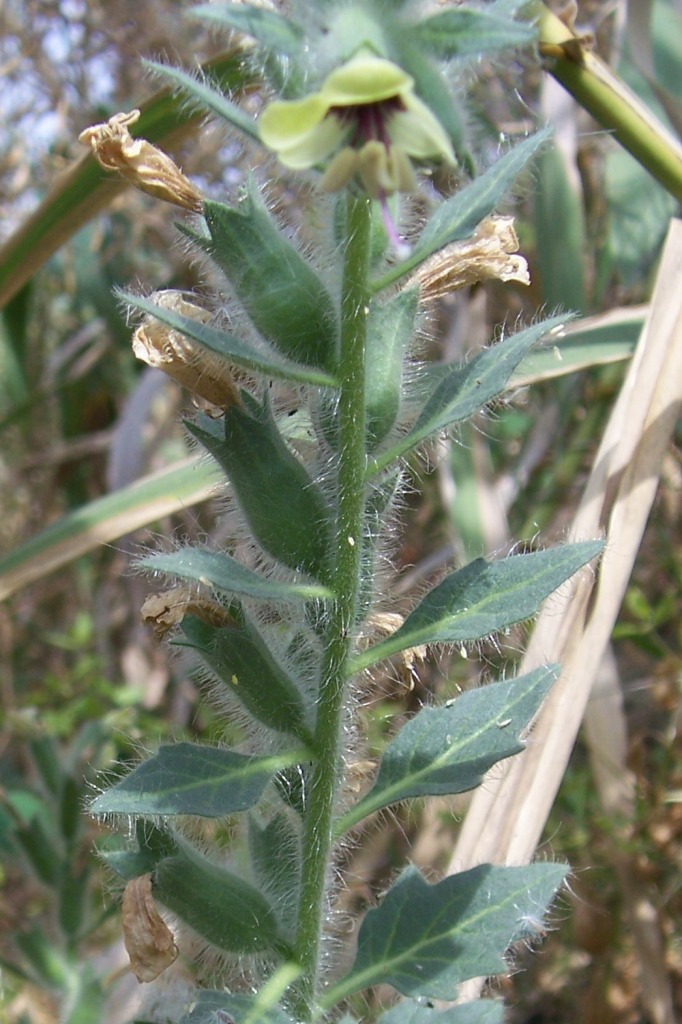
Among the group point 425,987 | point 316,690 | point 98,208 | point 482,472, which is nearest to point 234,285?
point 316,690

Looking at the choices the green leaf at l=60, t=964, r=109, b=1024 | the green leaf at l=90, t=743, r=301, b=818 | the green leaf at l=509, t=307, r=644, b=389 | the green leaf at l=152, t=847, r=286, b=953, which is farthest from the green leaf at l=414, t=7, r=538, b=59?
the green leaf at l=60, t=964, r=109, b=1024

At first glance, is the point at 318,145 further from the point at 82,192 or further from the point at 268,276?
the point at 82,192

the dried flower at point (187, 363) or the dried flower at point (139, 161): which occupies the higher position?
the dried flower at point (139, 161)

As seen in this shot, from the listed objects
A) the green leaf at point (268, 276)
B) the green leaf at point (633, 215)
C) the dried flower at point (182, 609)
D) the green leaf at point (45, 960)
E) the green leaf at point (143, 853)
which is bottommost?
the green leaf at point (45, 960)

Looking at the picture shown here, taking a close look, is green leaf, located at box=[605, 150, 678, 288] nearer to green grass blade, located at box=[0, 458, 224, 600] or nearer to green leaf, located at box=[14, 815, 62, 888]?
green grass blade, located at box=[0, 458, 224, 600]

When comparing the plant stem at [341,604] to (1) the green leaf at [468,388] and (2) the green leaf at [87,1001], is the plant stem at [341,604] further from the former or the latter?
(2) the green leaf at [87,1001]

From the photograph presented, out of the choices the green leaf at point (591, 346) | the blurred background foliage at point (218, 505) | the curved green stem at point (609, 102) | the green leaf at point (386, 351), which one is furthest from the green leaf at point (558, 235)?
the green leaf at point (386, 351)

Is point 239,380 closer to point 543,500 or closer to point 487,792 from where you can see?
Answer: point 487,792
